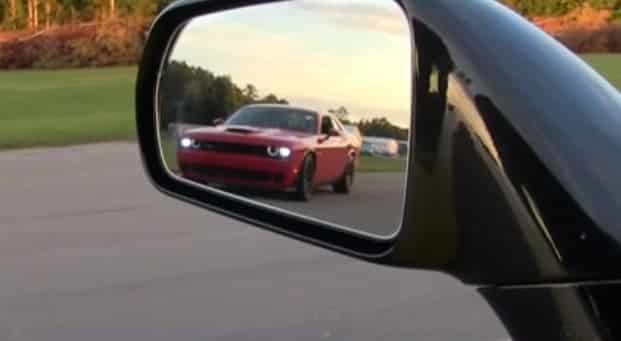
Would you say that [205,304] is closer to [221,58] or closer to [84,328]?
[84,328]

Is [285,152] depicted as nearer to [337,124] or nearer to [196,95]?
[337,124]

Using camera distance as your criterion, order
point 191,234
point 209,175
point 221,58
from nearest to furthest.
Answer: point 209,175 < point 221,58 < point 191,234

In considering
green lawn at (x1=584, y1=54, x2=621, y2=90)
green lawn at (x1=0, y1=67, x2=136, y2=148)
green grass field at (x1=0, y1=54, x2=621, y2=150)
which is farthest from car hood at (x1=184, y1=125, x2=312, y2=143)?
green lawn at (x1=584, y1=54, x2=621, y2=90)

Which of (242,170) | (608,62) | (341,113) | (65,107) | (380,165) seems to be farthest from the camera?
(608,62)

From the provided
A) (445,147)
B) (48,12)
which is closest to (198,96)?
(445,147)

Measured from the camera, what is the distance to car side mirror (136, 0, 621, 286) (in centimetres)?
150

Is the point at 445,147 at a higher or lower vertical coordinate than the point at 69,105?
higher

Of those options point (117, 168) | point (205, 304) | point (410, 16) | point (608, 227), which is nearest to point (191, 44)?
point (410, 16)

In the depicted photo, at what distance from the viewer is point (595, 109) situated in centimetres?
162

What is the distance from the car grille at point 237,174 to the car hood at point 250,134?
0.05 m

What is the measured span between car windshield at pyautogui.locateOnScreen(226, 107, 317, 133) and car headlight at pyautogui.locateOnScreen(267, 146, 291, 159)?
0.11 ft

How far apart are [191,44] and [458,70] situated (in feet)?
3.44

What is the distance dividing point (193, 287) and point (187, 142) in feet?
21.3

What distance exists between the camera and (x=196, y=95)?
8.14 feet
